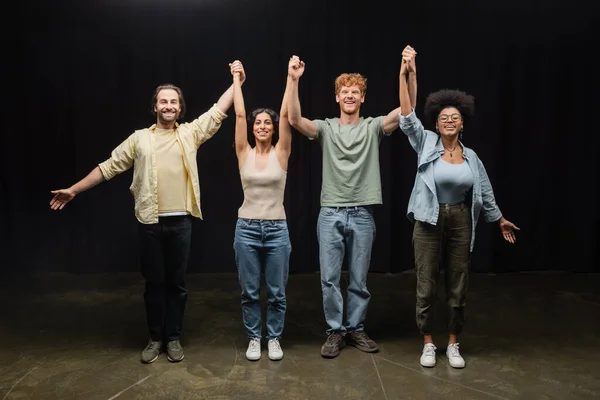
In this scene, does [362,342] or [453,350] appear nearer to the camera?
[453,350]

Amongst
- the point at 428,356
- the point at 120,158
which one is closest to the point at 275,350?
the point at 428,356

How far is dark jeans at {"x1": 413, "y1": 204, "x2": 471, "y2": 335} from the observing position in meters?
2.86

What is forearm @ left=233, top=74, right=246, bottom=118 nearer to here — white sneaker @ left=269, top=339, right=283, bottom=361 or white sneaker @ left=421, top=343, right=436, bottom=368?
white sneaker @ left=269, top=339, right=283, bottom=361

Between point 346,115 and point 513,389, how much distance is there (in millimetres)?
1643

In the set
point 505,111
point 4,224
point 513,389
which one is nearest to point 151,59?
point 4,224

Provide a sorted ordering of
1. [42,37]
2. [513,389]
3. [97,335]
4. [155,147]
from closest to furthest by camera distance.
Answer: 1. [513,389]
2. [155,147]
3. [97,335]
4. [42,37]

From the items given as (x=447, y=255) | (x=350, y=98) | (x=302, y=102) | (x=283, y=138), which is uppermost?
(x=302, y=102)

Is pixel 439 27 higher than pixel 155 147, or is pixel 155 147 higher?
pixel 439 27

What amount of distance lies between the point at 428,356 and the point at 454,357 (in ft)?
0.45

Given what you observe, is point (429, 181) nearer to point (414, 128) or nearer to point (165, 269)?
point (414, 128)

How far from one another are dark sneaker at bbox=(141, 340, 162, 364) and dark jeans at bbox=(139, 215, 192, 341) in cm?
3

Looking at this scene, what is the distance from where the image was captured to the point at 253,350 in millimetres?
3064

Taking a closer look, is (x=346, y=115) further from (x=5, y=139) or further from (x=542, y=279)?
(x=5, y=139)

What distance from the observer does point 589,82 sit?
5.05 meters
